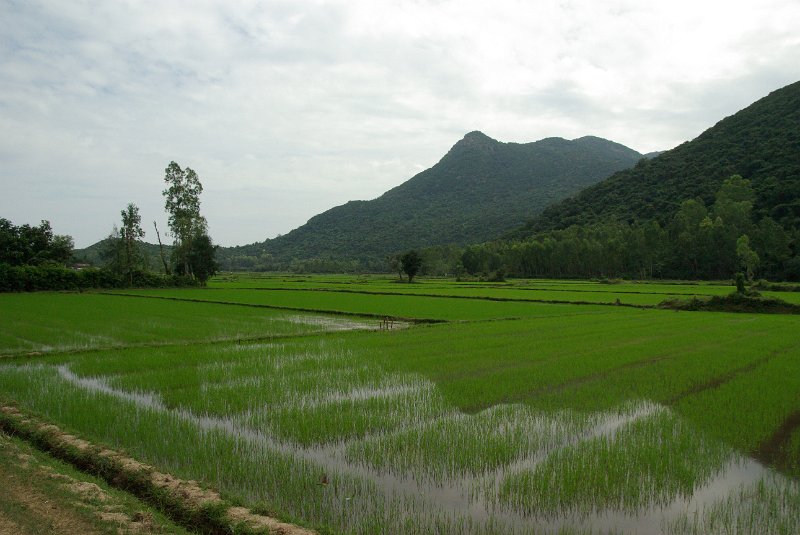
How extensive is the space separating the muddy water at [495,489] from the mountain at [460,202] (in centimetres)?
11060

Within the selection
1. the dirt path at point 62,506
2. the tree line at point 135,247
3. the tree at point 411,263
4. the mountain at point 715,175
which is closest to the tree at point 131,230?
the tree line at point 135,247

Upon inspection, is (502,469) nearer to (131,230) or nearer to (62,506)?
(62,506)

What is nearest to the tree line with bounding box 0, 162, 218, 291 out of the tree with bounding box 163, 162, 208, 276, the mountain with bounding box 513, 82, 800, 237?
the tree with bounding box 163, 162, 208, 276

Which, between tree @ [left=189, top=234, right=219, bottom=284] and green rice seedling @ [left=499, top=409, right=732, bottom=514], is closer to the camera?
green rice seedling @ [left=499, top=409, right=732, bottom=514]

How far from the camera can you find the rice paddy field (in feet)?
17.5

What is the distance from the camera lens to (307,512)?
16.9 ft

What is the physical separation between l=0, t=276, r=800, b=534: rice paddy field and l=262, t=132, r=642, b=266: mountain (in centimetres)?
10284

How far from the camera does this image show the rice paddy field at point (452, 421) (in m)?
5.34

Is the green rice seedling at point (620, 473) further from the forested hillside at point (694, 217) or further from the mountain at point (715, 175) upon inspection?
the mountain at point (715, 175)

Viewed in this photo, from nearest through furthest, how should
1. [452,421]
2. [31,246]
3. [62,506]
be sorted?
[62,506] → [452,421] → [31,246]

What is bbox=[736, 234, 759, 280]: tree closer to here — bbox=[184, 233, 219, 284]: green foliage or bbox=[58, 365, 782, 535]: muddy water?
bbox=[184, 233, 219, 284]: green foliage

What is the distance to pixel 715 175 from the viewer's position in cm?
8306

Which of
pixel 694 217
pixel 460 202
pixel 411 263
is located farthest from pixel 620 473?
pixel 460 202

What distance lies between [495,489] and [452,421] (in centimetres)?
250
